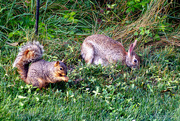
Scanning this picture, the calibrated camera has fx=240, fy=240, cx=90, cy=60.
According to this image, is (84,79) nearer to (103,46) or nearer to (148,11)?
(103,46)

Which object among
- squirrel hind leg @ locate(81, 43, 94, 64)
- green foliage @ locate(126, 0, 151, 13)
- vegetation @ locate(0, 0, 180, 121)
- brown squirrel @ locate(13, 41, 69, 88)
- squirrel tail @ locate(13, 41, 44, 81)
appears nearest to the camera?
vegetation @ locate(0, 0, 180, 121)

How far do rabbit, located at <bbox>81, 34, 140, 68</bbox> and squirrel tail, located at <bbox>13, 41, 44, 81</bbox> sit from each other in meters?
1.25

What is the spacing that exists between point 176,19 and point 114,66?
282cm

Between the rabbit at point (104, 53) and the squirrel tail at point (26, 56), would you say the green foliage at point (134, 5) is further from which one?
the squirrel tail at point (26, 56)

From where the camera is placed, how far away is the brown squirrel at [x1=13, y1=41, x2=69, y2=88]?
3.52m

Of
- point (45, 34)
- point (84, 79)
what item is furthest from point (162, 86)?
point (45, 34)

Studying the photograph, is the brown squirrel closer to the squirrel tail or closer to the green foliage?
the squirrel tail

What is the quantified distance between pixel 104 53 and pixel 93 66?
54 cm

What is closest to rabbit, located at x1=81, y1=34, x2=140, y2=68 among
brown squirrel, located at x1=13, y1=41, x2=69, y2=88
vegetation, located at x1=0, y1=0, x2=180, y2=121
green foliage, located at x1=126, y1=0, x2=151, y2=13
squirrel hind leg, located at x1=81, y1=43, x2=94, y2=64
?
squirrel hind leg, located at x1=81, y1=43, x2=94, y2=64

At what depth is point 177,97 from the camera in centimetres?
386

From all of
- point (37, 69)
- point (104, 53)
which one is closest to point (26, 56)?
point (37, 69)

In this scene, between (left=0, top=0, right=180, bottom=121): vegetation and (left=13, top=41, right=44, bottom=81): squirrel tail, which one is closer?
(left=0, top=0, right=180, bottom=121): vegetation

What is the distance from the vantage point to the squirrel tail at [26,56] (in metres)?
3.65

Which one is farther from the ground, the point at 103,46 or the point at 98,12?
the point at 98,12
